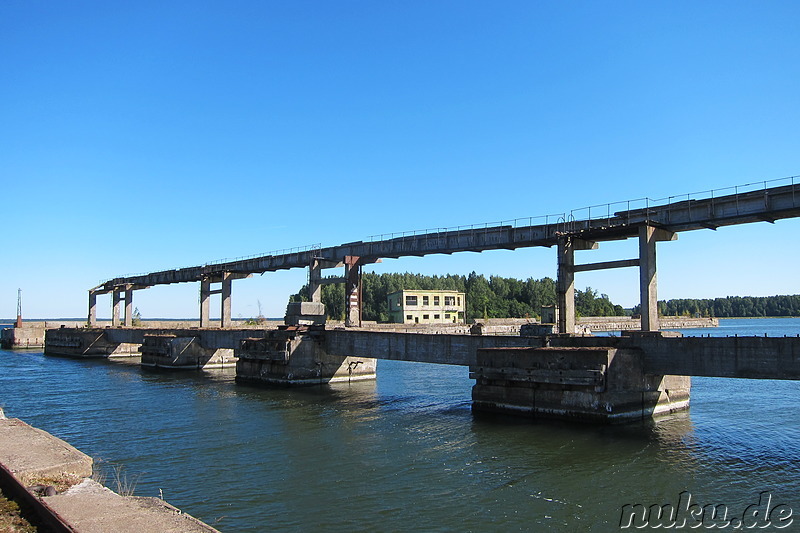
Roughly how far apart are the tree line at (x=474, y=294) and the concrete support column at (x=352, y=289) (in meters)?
106

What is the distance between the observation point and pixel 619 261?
3441cm

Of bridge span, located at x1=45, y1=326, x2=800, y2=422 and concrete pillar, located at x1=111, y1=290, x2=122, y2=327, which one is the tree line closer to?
concrete pillar, located at x1=111, y1=290, x2=122, y2=327

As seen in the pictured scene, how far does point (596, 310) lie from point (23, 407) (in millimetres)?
186853

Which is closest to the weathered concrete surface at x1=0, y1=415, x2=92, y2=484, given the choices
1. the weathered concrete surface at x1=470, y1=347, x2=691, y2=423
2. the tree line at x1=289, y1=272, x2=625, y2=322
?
the weathered concrete surface at x1=470, y1=347, x2=691, y2=423

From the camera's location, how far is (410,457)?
77.9 feet

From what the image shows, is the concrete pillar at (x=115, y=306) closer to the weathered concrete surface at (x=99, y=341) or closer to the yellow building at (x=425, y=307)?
the weathered concrete surface at (x=99, y=341)

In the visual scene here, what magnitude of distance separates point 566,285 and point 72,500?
104 ft

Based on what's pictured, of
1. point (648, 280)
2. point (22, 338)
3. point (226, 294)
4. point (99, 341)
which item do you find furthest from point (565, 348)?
point (22, 338)

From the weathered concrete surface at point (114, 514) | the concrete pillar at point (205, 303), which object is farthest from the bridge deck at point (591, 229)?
the weathered concrete surface at point (114, 514)

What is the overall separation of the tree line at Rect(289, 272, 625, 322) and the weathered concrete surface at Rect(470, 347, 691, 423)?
421ft

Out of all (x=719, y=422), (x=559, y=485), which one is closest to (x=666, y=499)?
(x=559, y=485)

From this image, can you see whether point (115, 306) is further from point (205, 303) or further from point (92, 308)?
point (205, 303)

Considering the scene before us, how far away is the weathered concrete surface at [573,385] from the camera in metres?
29.4

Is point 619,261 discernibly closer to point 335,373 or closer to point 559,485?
point 559,485
